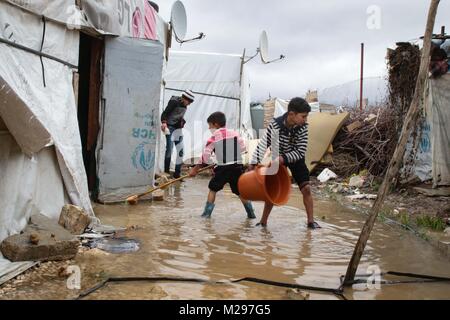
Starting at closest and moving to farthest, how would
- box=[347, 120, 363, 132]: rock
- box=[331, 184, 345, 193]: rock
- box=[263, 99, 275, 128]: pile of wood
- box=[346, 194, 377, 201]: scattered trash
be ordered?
box=[346, 194, 377, 201]: scattered trash, box=[331, 184, 345, 193]: rock, box=[347, 120, 363, 132]: rock, box=[263, 99, 275, 128]: pile of wood

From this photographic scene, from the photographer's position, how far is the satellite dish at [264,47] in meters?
13.5

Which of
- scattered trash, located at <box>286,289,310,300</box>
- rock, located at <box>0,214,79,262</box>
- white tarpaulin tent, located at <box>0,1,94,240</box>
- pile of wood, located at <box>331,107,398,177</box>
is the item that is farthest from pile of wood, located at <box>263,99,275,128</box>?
scattered trash, located at <box>286,289,310,300</box>

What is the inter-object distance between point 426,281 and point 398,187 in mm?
4928

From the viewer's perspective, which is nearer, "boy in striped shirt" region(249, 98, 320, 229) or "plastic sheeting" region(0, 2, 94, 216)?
"plastic sheeting" region(0, 2, 94, 216)

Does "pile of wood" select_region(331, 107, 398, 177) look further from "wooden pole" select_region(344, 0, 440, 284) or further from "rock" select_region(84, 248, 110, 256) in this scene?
"rock" select_region(84, 248, 110, 256)

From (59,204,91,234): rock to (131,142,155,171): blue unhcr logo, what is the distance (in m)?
2.00

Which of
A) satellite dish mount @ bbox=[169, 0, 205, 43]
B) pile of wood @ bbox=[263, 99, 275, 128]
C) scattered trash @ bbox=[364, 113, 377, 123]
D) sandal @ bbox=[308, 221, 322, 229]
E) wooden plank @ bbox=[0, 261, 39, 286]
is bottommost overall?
sandal @ bbox=[308, 221, 322, 229]

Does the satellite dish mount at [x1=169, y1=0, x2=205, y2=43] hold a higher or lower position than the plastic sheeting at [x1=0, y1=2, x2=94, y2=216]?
higher

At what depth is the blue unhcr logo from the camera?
6297 millimetres

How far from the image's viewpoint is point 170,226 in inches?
192

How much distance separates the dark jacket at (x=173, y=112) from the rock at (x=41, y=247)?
548 cm

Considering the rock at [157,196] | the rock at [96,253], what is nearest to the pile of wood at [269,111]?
the rock at [157,196]

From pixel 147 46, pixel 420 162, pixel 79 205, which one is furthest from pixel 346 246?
pixel 420 162
